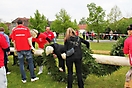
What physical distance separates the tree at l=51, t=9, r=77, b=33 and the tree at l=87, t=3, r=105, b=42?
12881 millimetres

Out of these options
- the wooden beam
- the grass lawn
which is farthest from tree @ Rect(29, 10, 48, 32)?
the wooden beam

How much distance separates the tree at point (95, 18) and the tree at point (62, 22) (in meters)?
12.9

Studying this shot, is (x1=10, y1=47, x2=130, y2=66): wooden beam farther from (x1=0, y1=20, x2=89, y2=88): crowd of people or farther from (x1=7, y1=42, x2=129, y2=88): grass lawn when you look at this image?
(x1=7, y1=42, x2=129, y2=88): grass lawn

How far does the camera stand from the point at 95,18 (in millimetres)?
30828

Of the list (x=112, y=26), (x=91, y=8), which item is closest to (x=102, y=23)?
(x=91, y=8)

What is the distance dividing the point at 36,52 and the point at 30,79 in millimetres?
1027

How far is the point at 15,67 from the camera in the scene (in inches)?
361

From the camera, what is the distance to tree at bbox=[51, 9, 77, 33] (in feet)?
146

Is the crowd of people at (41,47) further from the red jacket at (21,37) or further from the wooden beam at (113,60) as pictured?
the wooden beam at (113,60)

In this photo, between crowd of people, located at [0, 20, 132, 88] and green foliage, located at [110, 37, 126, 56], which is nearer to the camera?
crowd of people, located at [0, 20, 132, 88]

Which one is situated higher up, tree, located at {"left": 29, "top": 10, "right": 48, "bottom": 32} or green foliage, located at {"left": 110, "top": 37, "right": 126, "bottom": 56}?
tree, located at {"left": 29, "top": 10, "right": 48, "bottom": 32}

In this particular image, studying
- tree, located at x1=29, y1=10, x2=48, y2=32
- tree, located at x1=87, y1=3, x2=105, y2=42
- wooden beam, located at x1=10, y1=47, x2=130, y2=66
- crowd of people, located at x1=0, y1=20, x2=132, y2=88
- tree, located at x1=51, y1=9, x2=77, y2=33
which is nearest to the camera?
crowd of people, located at x1=0, y1=20, x2=132, y2=88

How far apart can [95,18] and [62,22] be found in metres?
15.0

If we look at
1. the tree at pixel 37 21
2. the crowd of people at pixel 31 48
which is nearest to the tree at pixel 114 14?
the tree at pixel 37 21
